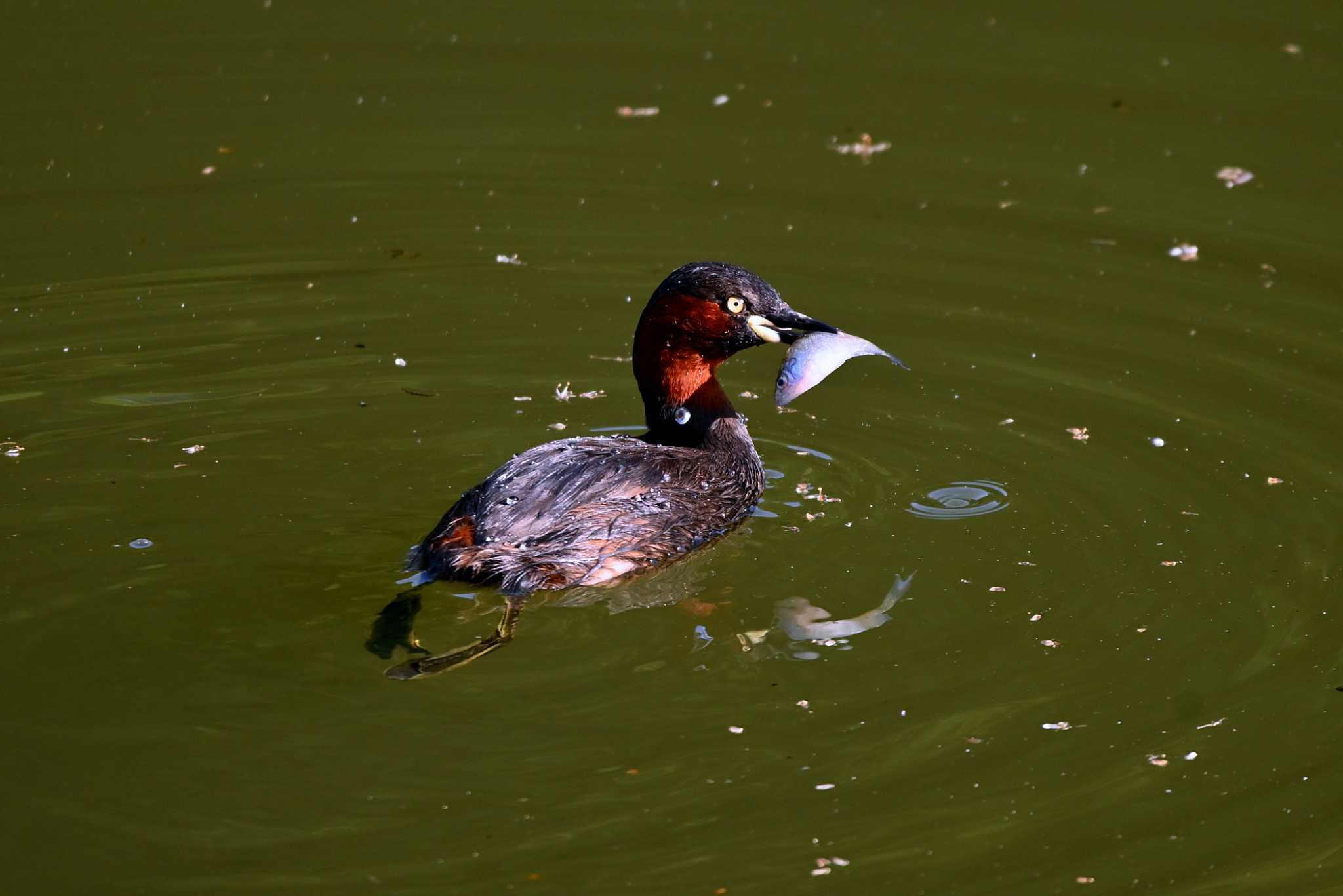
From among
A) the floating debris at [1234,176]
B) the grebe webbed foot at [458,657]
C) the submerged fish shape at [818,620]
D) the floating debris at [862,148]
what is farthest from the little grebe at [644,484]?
the floating debris at [1234,176]


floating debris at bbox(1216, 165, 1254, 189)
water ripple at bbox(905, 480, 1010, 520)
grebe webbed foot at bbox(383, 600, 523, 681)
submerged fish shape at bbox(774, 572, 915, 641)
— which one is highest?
floating debris at bbox(1216, 165, 1254, 189)

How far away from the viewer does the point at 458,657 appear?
5535mm

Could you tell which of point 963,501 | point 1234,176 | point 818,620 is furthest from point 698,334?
point 1234,176

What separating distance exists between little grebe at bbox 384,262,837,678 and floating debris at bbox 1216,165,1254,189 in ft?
13.7

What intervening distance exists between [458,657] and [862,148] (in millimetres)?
5847

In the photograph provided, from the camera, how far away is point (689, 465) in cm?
679

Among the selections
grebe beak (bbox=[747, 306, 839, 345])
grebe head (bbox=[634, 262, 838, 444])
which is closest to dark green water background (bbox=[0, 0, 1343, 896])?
grebe head (bbox=[634, 262, 838, 444])

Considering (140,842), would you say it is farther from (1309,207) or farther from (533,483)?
(1309,207)

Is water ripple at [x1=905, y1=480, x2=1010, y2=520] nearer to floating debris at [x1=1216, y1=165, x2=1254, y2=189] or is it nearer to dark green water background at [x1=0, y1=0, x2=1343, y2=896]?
dark green water background at [x1=0, y1=0, x2=1343, y2=896]

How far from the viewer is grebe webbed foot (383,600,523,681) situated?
17.7 feet

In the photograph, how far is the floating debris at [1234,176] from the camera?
394 inches

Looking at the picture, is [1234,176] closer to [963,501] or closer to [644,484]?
[963,501]

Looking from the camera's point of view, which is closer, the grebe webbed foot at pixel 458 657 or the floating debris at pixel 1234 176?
the grebe webbed foot at pixel 458 657

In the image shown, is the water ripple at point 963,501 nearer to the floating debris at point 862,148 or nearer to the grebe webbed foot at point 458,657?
the grebe webbed foot at point 458,657
